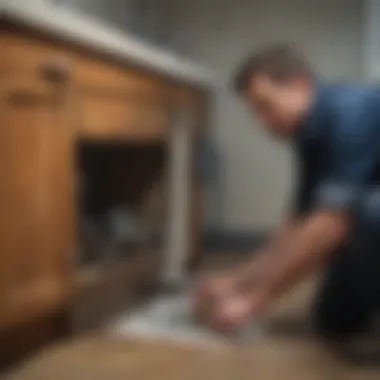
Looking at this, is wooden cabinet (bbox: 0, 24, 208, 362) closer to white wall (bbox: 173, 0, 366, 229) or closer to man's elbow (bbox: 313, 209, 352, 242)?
man's elbow (bbox: 313, 209, 352, 242)

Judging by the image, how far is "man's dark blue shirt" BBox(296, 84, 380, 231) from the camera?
1.78m

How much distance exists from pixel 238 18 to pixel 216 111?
0.35m

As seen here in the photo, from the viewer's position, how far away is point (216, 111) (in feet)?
10.8

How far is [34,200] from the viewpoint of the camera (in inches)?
64.7

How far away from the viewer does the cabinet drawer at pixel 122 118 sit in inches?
74.5

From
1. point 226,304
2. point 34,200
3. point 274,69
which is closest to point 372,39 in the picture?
point 274,69

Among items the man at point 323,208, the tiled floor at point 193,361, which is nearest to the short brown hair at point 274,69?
the man at point 323,208

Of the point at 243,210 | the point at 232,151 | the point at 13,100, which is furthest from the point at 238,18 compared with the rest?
the point at 13,100

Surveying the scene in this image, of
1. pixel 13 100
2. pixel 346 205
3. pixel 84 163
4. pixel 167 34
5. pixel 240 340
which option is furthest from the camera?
pixel 167 34

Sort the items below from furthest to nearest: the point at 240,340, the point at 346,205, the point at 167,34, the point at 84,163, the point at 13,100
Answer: the point at 167,34
the point at 84,163
the point at 240,340
the point at 346,205
the point at 13,100

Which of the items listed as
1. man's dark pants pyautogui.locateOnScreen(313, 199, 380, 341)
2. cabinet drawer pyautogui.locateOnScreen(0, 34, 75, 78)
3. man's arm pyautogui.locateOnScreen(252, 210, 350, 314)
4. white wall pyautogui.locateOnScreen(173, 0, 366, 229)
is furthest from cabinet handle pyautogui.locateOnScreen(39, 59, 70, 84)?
white wall pyautogui.locateOnScreen(173, 0, 366, 229)

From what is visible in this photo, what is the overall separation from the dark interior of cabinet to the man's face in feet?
2.07

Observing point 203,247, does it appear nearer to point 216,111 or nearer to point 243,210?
point 243,210

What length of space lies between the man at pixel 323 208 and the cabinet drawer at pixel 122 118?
295 millimetres
